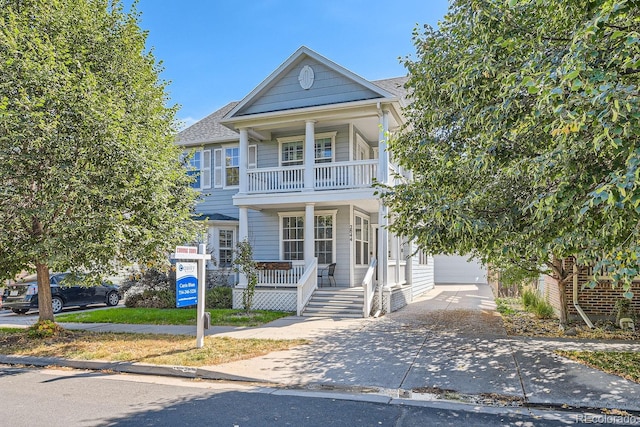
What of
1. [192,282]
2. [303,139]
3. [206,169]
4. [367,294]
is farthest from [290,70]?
[192,282]

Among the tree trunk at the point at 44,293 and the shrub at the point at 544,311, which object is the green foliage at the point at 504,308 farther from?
the tree trunk at the point at 44,293

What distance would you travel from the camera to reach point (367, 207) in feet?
53.0

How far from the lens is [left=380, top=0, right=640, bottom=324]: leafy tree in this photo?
3994 millimetres

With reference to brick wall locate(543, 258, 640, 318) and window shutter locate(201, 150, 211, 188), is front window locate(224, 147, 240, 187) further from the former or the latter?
brick wall locate(543, 258, 640, 318)

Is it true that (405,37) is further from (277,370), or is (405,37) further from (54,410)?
(54,410)

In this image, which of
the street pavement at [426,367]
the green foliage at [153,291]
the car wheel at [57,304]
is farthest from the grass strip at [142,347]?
the car wheel at [57,304]

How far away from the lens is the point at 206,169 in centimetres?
1892

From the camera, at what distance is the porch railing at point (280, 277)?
47.2ft

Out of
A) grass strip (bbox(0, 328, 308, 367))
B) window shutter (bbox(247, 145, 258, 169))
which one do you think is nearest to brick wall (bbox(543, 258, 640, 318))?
grass strip (bbox(0, 328, 308, 367))

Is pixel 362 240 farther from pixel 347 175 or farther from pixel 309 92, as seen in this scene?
pixel 309 92

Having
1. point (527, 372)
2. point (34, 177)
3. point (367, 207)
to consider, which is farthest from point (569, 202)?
point (367, 207)

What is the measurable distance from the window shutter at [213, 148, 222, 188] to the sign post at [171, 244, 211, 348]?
10.3m

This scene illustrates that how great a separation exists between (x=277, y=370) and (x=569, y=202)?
495 cm

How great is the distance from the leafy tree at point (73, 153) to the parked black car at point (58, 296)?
5621 millimetres
